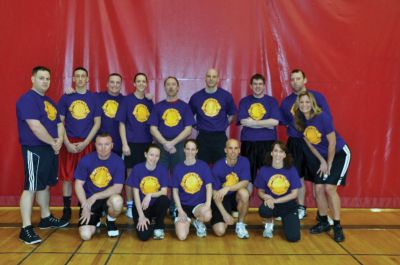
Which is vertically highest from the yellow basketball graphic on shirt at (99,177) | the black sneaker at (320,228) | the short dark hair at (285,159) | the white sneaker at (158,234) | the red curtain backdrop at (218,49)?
the red curtain backdrop at (218,49)

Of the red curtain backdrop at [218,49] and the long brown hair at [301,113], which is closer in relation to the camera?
the long brown hair at [301,113]

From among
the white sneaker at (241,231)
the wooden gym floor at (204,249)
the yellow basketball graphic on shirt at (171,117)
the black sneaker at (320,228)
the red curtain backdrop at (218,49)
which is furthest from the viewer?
the red curtain backdrop at (218,49)

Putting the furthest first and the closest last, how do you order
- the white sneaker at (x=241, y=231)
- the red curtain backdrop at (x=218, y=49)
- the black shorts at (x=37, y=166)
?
the red curtain backdrop at (x=218, y=49) < the white sneaker at (x=241, y=231) < the black shorts at (x=37, y=166)

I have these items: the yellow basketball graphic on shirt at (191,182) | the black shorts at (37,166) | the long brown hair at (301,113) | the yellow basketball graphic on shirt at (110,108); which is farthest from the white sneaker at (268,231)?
the black shorts at (37,166)

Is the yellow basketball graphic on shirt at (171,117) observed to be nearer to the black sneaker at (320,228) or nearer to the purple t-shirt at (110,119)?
the purple t-shirt at (110,119)

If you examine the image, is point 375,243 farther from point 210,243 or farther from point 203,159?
point 203,159

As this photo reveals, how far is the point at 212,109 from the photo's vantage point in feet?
15.3

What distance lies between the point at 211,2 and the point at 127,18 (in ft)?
3.63

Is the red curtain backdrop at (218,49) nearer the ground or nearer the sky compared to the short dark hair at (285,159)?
nearer the sky

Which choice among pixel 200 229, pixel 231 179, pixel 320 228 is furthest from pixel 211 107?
pixel 320 228

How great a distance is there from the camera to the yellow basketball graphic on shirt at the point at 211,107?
4656 millimetres

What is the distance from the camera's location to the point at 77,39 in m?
5.22

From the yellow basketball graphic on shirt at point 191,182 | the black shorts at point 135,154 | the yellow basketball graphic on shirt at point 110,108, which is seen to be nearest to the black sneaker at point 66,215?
the black shorts at point 135,154

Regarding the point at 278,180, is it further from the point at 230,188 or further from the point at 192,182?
the point at 192,182
